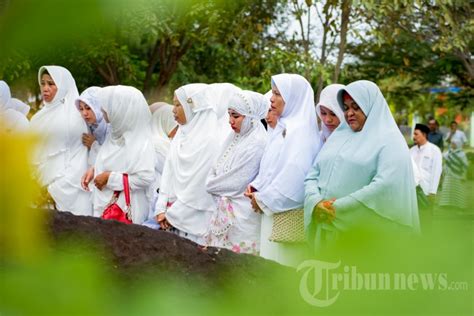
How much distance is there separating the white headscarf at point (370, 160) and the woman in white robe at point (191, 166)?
171 cm

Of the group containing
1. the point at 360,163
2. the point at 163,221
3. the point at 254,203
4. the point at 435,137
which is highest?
the point at 360,163

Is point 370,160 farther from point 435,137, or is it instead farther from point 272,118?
point 435,137

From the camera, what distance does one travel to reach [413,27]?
1501 cm

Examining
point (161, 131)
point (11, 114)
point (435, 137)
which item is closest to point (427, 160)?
point (161, 131)

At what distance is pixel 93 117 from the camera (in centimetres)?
729

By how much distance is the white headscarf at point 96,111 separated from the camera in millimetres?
7312

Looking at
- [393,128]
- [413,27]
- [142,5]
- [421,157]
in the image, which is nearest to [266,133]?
[393,128]

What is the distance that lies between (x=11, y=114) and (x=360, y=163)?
4745 millimetres

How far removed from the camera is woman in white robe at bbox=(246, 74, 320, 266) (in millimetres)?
5945

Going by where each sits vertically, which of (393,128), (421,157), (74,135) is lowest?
(421,157)

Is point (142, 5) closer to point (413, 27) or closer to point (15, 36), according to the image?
point (15, 36)

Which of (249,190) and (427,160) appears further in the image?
(427,160)

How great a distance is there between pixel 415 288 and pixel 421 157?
1122 cm

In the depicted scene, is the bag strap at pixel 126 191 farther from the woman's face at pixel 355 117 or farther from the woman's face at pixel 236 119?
the woman's face at pixel 355 117
